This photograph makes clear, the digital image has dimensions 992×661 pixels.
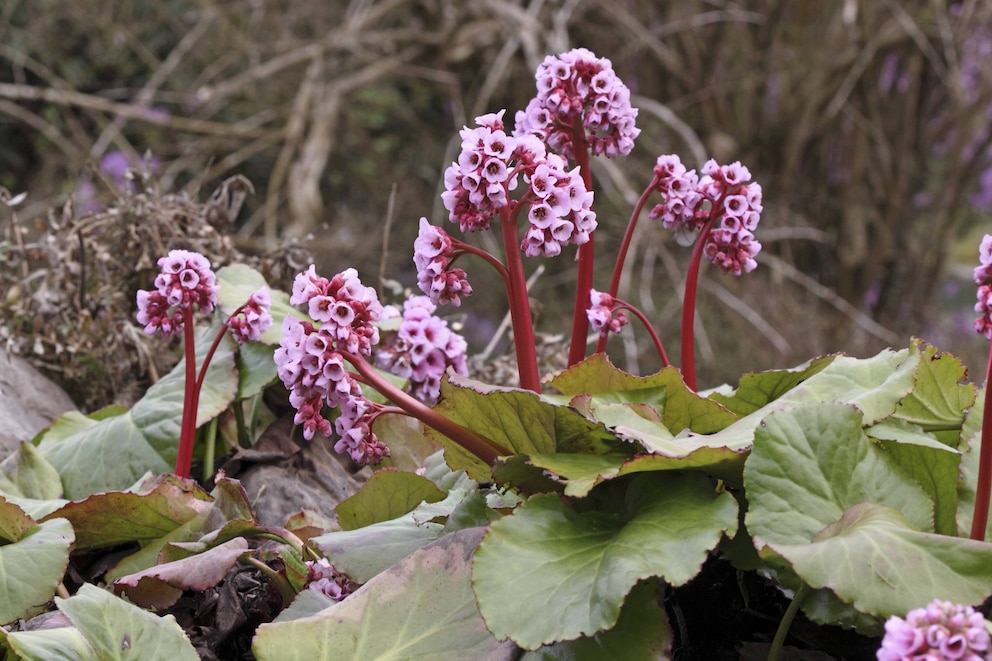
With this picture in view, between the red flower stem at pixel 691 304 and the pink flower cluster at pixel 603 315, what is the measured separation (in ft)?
0.28

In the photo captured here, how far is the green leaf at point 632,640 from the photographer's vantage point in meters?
0.90

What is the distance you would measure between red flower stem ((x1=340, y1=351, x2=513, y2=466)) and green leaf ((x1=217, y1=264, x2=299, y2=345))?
17.6 inches

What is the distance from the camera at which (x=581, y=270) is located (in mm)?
1295

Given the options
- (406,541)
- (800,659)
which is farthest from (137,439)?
(800,659)

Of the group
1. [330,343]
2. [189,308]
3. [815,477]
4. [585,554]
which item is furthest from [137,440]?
[815,477]

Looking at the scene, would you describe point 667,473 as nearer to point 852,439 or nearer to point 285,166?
point 852,439

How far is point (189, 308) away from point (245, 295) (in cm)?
30

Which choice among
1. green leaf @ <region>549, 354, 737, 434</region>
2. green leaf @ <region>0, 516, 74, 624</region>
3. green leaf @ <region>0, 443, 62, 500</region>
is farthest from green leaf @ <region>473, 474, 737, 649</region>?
green leaf @ <region>0, 443, 62, 500</region>

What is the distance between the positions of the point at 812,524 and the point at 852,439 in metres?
0.09

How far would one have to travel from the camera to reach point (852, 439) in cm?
95

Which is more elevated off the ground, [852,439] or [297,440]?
[852,439]

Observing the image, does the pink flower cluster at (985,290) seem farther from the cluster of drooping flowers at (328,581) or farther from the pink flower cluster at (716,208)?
the cluster of drooping flowers at (328,581)

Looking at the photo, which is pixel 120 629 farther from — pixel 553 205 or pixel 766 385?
pixel 766 385

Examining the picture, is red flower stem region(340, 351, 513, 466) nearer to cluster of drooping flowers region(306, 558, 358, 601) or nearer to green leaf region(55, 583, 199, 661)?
cluster of drooping flowers region(306, 558, 358, 601)
